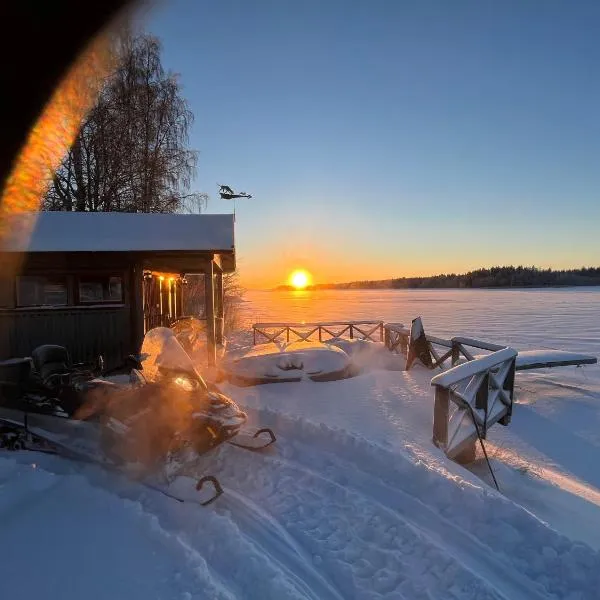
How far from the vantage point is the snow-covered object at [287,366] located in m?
6.90

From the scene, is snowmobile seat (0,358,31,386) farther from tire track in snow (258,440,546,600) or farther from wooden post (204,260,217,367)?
wooden post (204,260,217,367)

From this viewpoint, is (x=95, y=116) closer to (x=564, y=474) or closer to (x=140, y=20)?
(x=140, y=20)

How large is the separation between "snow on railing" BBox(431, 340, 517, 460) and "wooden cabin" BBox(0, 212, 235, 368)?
4431mm

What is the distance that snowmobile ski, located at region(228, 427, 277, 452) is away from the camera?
428 centimetres

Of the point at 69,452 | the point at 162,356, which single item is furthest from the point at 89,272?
the point at 69,452

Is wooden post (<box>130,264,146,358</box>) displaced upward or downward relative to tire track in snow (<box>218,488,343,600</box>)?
upward

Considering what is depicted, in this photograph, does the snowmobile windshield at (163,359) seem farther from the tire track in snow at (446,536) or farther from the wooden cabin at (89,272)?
the wooden cabin at (89,272)

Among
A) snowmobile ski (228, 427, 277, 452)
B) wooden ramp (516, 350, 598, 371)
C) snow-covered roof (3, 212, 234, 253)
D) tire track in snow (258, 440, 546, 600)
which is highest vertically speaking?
snow-covered roof (3, 212, 234, 253)

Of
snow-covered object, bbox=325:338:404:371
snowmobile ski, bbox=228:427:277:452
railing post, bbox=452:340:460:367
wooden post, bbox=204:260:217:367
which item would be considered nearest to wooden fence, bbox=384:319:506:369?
railing post, bbox=452:340:460:367

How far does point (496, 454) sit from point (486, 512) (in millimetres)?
1841

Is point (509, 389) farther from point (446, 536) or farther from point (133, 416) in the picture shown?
point (133, 416)

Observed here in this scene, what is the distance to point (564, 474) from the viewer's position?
14.7ft

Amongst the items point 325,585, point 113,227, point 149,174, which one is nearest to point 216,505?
point 325,585

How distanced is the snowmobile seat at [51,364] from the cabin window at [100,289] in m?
3.42
